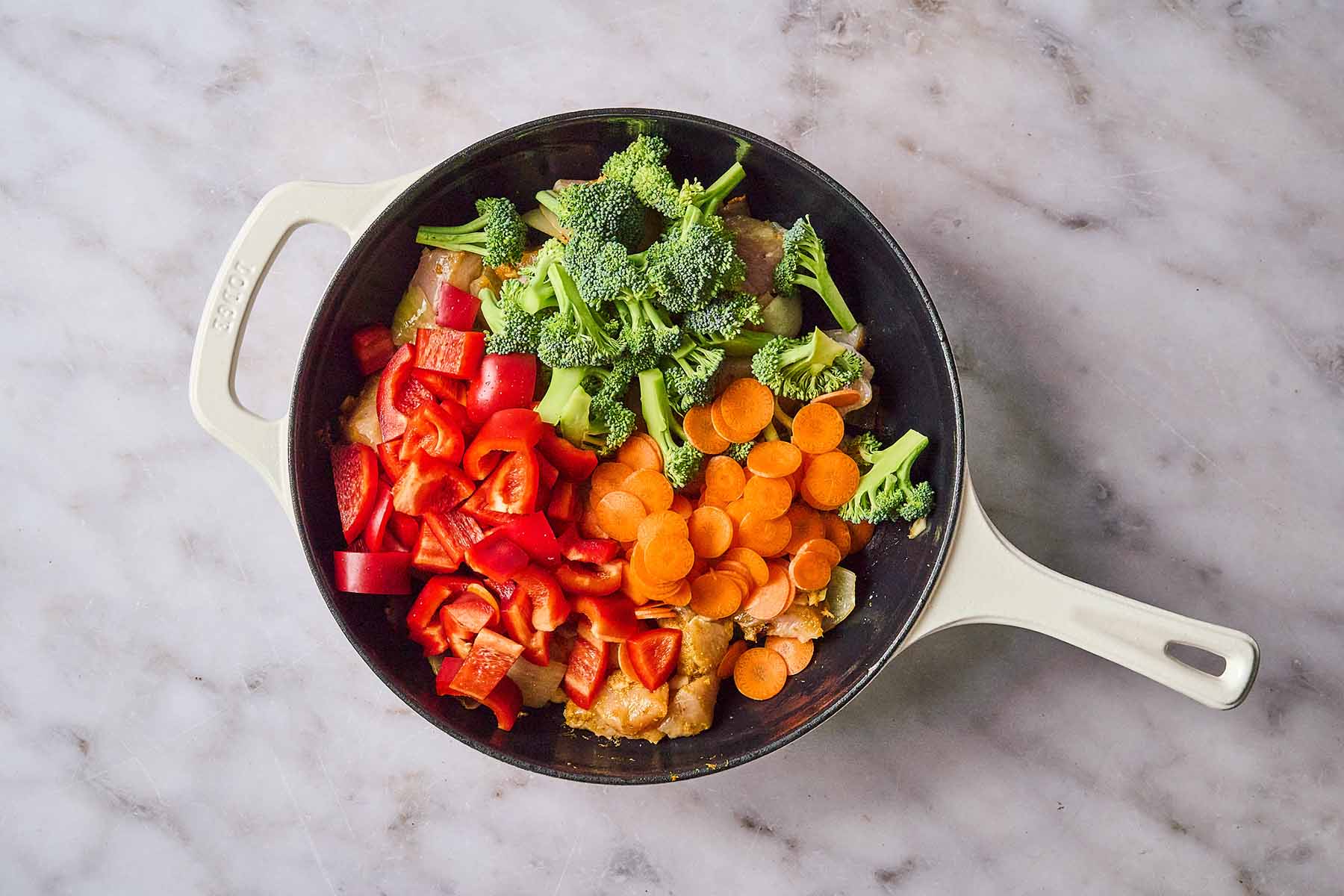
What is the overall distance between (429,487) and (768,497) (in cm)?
80

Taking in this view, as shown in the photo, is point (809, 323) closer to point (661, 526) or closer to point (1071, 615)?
point (661, 526)

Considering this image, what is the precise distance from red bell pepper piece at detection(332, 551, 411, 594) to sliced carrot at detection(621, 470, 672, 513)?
1.88 feet

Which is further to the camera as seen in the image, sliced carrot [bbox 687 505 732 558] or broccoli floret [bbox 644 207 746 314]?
sliced carrot [bbox 687 505 732 558]

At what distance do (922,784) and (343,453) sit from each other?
5.76ft

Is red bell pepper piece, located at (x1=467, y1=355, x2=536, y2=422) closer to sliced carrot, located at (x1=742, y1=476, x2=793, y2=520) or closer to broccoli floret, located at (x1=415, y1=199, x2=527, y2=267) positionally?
broccoli floret, located at (x1=415, y1=199, x2=527, y2=267)

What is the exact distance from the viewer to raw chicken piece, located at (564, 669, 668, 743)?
228 cm

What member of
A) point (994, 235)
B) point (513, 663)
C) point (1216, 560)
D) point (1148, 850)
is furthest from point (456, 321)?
point (1148, 850)

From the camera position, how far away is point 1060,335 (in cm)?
262

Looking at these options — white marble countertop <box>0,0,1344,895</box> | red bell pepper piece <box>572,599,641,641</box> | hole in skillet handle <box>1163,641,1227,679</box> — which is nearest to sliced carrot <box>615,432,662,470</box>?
red bell pepper piece <box>572,599,641,641</box>

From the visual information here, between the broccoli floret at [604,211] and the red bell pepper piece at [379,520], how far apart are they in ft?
2.51

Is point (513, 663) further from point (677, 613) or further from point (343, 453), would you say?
point (343, 453)

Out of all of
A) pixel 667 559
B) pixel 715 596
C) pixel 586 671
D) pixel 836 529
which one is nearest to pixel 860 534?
pixel 836 529

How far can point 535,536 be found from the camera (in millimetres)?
2197

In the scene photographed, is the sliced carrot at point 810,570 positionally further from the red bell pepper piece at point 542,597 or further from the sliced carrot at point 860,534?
the red bell pepper piece at point 542,597
